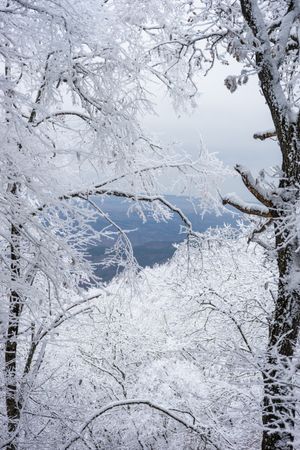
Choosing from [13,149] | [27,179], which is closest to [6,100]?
[13,149]

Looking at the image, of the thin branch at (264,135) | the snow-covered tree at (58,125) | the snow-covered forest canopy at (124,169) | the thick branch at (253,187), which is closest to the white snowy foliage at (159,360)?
→ the snow-covered forest canopy at (124,169)

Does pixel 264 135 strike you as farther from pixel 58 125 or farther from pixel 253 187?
pixel 58 125

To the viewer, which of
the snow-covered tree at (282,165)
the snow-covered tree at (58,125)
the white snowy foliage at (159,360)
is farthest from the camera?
the white snowy foliage at (159,360)

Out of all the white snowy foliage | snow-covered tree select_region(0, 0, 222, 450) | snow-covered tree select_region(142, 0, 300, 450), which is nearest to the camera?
snow-covered tree select_region(0, 0, 222, 450)

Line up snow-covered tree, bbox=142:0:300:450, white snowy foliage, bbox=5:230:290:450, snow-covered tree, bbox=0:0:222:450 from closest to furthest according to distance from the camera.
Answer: snow-covered tree, bbox=0:0:222:450
snow-covered tree, bbox=142:0:300:450
white snowy foliage, bbox=5:230:290:450

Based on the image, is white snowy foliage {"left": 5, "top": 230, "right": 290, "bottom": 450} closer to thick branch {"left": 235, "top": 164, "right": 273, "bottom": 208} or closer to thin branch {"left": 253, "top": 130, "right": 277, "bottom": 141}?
thin branch {"left": 253, "top": 130, "right": 277, "bottom": 141}

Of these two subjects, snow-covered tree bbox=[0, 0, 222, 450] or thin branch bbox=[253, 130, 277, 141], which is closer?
snow-covered tree bbox=[0, 0, 222, 450]

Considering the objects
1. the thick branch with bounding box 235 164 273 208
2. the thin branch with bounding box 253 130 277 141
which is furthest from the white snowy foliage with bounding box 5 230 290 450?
the thick branch with bounding box 235 164 273 208

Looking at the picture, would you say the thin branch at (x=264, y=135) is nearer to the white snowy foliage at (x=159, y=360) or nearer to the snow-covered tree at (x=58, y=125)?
the snow-covered tree at (x=58, y=125)

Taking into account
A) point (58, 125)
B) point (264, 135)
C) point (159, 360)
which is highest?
point (264, 135)

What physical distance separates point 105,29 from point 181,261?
3768 millimetres

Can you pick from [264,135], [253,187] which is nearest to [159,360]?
[264,135]

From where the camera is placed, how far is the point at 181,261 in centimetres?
650

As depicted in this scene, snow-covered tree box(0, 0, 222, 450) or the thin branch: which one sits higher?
the thin branch
